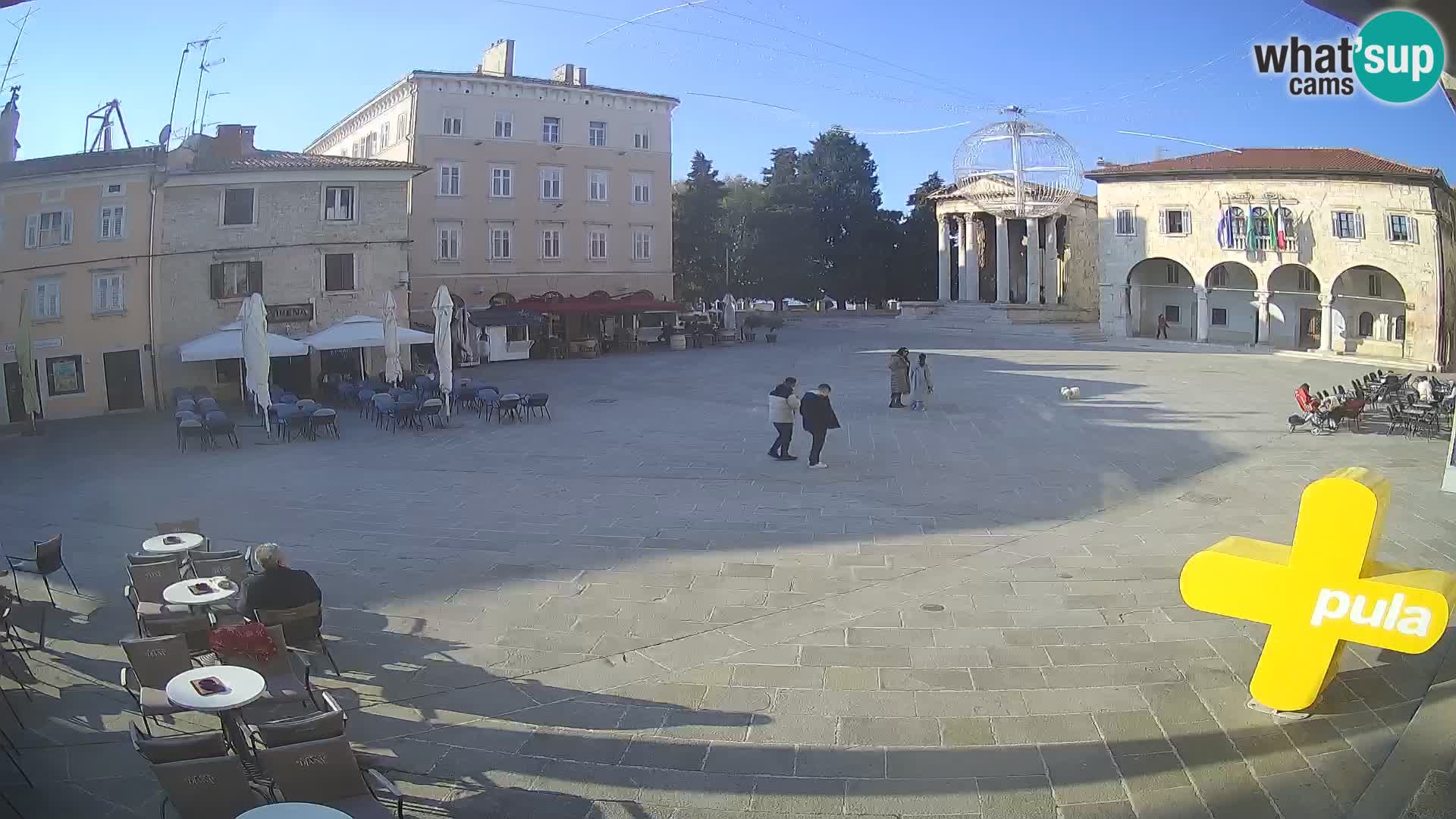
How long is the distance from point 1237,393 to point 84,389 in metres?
25.0

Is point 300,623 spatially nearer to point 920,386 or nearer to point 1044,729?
point 1044,729

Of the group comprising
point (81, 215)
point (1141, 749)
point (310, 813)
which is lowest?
point (1141, 749)

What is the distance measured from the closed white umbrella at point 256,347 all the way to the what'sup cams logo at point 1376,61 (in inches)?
625

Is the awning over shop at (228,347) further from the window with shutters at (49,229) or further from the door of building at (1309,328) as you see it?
the door of building at (1309,328)

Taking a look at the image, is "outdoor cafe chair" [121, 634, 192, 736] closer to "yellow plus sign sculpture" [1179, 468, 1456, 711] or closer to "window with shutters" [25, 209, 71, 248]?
"yellow plus sign sculpture" [1179, 468, 1456, 711]

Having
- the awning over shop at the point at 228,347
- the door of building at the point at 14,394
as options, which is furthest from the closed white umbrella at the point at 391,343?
the door of building at the point at 14,394

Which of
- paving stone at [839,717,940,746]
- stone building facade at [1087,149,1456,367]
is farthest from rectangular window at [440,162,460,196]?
paving stone at [839,717,940,746]

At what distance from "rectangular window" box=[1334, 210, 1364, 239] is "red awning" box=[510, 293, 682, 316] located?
2444 cm

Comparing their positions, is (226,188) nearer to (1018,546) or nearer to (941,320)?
(1018,546)

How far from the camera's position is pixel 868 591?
28.3 feet

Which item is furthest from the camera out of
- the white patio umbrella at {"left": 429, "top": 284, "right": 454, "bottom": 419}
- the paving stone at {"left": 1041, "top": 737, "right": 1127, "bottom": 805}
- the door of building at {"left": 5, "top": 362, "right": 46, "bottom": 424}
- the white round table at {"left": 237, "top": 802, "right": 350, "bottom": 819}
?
the white patio umbrella at {"left": 429, "top": 284, "right": 454, "bottom": 419}

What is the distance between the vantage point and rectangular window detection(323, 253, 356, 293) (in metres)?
26.6

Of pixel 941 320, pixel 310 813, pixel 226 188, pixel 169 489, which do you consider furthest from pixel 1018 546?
pixel 941 320

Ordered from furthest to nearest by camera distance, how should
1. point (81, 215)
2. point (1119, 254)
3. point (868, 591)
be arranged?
point (1119, 254), point (81, 215), point (868, 591)
